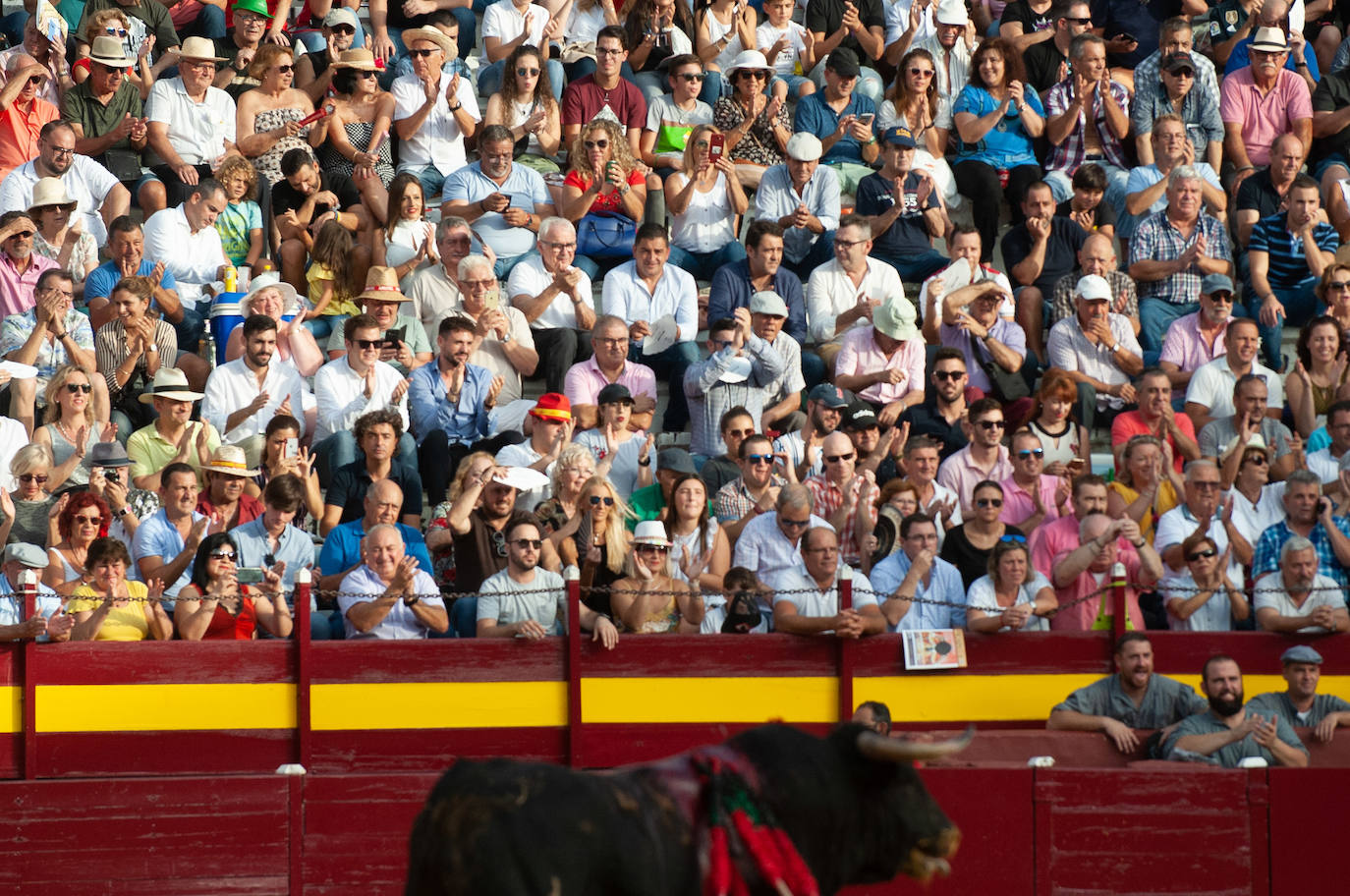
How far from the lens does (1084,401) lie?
12.3m

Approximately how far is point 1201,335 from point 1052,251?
1147 mm

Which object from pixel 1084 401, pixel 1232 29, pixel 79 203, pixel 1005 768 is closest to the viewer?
pixel 1005 768

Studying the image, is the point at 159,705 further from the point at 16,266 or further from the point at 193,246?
the point at 193,246

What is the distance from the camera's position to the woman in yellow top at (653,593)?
10500 millimetres

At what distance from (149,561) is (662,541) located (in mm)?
2654

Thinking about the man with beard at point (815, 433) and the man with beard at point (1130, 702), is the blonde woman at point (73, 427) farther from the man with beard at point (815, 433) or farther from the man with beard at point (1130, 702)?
the man with beard at point (1130, 702)

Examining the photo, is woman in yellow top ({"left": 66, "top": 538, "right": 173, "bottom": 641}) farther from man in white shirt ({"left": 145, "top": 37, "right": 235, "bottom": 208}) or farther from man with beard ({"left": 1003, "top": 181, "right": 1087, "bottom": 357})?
man with beard ({"left": 1003, "top": 181, "right": 1087, "bottom": 357})

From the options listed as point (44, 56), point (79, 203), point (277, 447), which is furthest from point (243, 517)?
point (44, 56)

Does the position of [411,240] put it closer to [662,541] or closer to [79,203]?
[79,203]

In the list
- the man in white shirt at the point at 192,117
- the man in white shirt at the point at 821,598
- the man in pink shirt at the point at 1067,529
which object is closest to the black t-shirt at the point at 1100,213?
the man in pink shirt at the point at 1067,529

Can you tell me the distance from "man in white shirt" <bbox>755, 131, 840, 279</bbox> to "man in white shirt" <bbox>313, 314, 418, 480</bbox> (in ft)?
9.55

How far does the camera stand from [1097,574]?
11.0m

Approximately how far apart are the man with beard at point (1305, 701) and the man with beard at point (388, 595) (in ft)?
13.6

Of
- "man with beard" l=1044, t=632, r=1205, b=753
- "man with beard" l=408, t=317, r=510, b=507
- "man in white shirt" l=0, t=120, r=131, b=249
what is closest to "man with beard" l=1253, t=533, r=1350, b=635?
"man with beard" l=1044, t=632, r=1205, b=753
